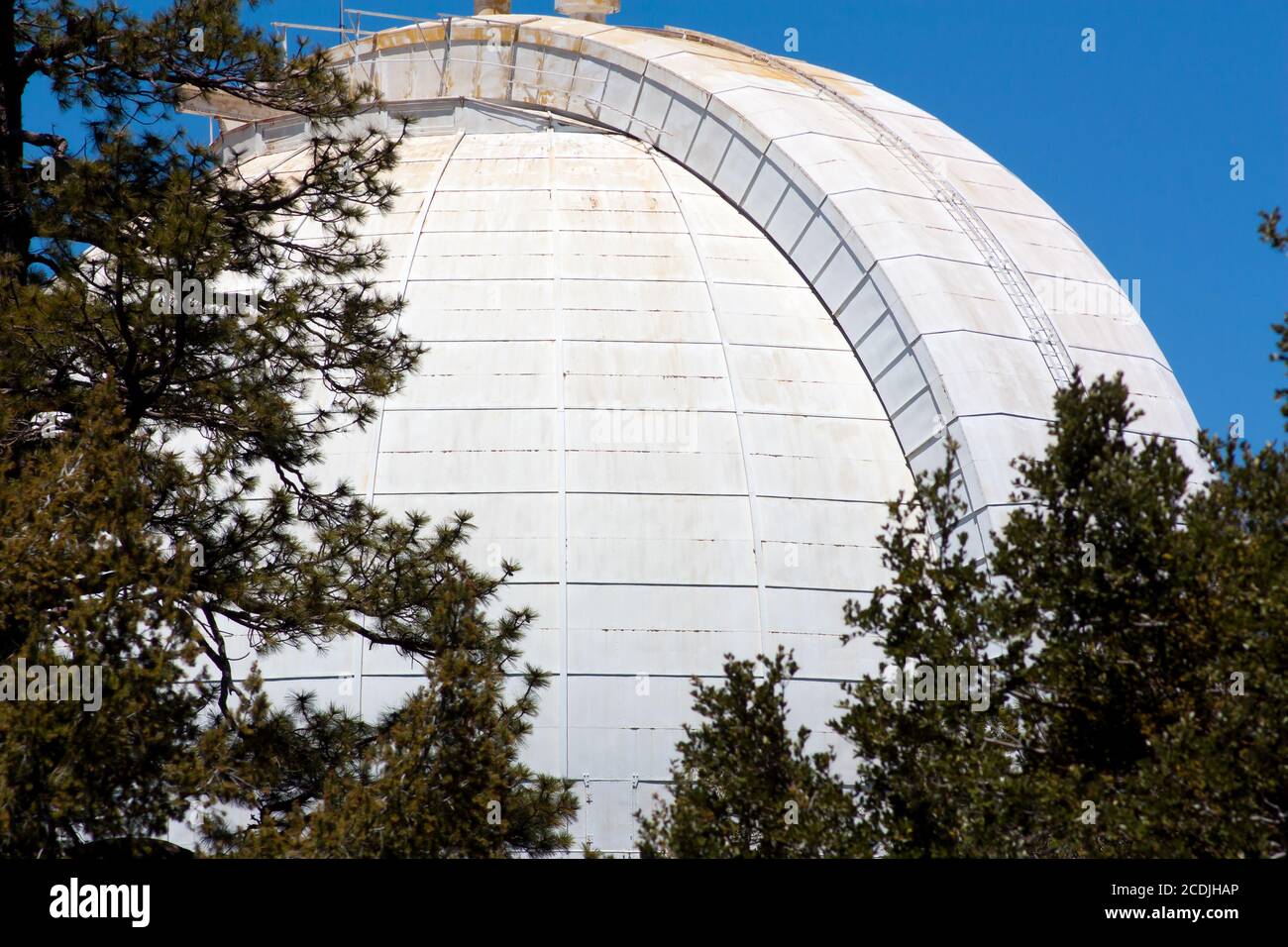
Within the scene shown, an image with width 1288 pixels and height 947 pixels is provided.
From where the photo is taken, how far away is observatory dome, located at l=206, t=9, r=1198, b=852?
52.7 ft

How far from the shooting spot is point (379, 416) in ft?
56.5

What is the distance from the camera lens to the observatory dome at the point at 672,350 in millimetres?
16062

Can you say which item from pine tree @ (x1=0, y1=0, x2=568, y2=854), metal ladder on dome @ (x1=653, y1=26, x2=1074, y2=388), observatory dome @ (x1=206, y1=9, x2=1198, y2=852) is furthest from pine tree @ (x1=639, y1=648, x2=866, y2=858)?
metal ladder on dome @ (x1=653, y1=26, x2=1074, y2=388)

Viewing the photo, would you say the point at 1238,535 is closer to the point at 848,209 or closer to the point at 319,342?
the point at 319,342

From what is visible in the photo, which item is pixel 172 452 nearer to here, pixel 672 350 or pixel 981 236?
pixel 672 350

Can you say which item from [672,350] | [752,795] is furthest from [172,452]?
[672,350]

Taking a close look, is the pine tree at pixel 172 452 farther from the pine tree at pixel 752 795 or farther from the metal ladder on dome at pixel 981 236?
the metal ladder on dome at pixel 981 236

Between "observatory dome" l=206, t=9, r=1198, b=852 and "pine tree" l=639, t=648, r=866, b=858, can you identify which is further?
"observatory dome" l=206, t=9, r=1198, b=852

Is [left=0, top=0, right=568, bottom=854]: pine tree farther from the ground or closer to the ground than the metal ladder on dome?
closer to the ground

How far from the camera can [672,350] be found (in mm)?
17766

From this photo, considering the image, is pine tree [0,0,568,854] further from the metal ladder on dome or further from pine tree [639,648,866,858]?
the metal ladder on dome

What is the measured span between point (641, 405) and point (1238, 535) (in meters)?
8.22

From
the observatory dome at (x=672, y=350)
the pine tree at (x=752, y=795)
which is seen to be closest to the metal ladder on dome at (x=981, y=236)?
the observatory dome at (x=672, y=350)
